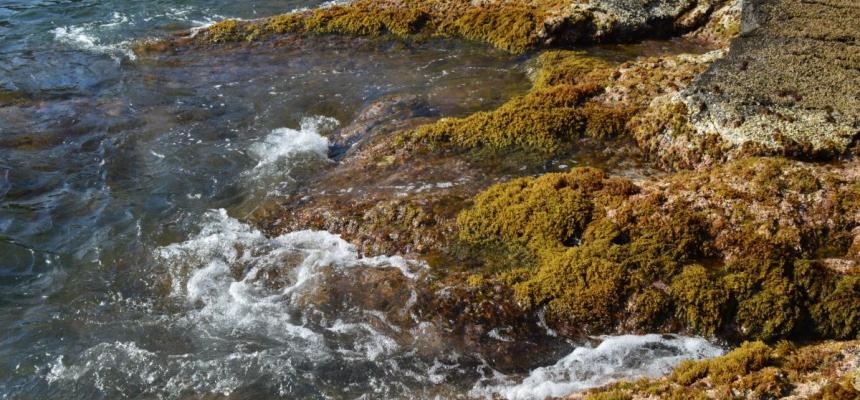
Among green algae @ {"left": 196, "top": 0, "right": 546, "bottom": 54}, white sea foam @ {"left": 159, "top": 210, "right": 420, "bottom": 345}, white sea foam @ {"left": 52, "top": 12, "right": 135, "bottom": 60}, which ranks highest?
green algae @ {"left": 196, "top": 0, "right": 546, "bottom": 54}

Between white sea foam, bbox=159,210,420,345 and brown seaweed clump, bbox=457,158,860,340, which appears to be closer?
brown seaweed clump, bbox=457,158,860,340

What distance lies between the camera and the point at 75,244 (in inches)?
491

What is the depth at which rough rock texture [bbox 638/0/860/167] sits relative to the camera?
10.2m

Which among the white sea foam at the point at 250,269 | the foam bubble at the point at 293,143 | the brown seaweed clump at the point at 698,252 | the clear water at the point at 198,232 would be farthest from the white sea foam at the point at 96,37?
the brown seaweed clump at the point at 698,252

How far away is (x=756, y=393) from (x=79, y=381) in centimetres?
875

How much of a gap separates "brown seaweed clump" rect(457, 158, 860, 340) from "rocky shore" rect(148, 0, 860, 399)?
22 mm

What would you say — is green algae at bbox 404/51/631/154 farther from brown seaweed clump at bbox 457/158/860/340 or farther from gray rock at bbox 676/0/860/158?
brown seaweed clump at bbox 457/158/860/340

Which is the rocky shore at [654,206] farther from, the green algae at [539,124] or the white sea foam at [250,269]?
the white sea foam at [250,269]

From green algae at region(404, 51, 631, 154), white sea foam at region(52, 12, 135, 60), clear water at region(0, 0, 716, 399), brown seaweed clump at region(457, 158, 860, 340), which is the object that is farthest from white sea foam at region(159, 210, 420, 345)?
white sea foam at region(52, 12, 135, 60)

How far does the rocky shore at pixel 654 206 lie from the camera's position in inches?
322

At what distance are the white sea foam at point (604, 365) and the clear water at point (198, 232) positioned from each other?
41 mm

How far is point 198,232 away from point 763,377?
374 inches

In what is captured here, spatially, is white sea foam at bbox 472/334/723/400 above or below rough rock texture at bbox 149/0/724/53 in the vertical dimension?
below

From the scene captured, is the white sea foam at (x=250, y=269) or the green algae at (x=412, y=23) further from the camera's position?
the green algae at (x=412, y=23)
